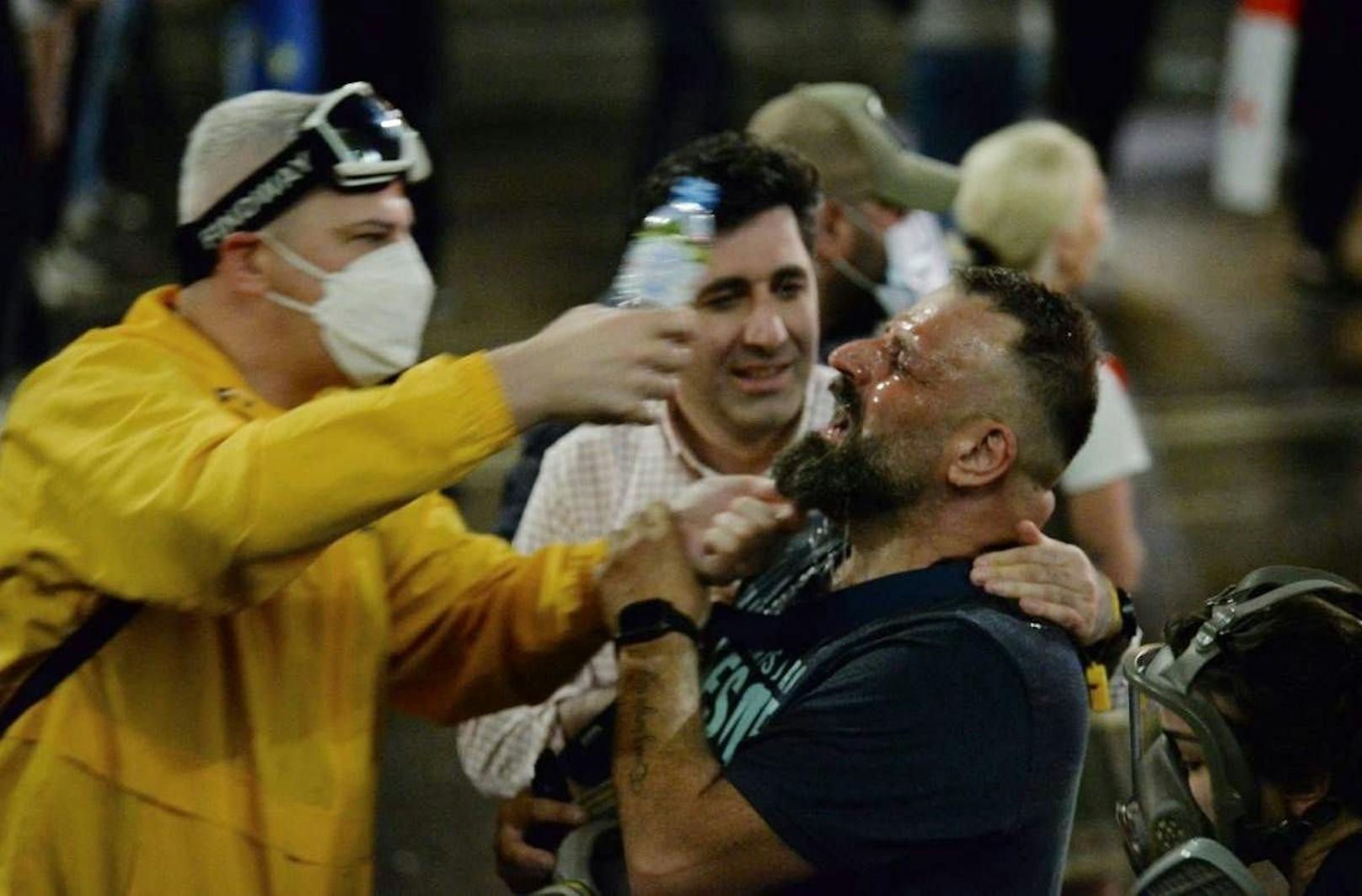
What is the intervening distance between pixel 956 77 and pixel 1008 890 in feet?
19.2

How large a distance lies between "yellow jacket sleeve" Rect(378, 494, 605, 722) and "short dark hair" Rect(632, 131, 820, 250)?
701mm

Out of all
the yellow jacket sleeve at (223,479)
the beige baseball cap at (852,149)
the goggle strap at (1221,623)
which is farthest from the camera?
the beige baseball cap at (852,149)

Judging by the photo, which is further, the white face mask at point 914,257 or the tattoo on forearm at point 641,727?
the white face mask at point 914,257

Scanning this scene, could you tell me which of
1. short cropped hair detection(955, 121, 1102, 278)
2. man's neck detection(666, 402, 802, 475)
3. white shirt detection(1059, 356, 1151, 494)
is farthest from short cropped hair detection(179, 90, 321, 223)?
short cropped hair detection(955, 121, 1102, 278)

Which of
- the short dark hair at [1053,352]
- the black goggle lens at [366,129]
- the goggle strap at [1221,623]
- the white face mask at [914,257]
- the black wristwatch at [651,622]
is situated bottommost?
the white face mask at [914,257]

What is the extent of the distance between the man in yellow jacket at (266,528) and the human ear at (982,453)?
1.44 ft

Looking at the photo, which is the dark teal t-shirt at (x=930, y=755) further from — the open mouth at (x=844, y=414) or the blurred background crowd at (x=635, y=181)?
the blurred background crowd at (x=635, y=181)

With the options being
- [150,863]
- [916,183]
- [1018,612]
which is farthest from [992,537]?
[916,183]

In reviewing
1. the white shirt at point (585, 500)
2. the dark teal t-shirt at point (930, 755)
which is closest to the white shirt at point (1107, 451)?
the white shirt at point (585, 500)

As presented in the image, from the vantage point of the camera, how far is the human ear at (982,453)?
3.28 meters

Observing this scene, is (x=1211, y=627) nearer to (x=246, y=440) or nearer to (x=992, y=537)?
(x=992, y=537)

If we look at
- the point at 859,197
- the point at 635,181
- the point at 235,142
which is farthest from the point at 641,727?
the point at 635,181

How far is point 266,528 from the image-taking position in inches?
117

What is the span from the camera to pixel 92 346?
3.28 m
